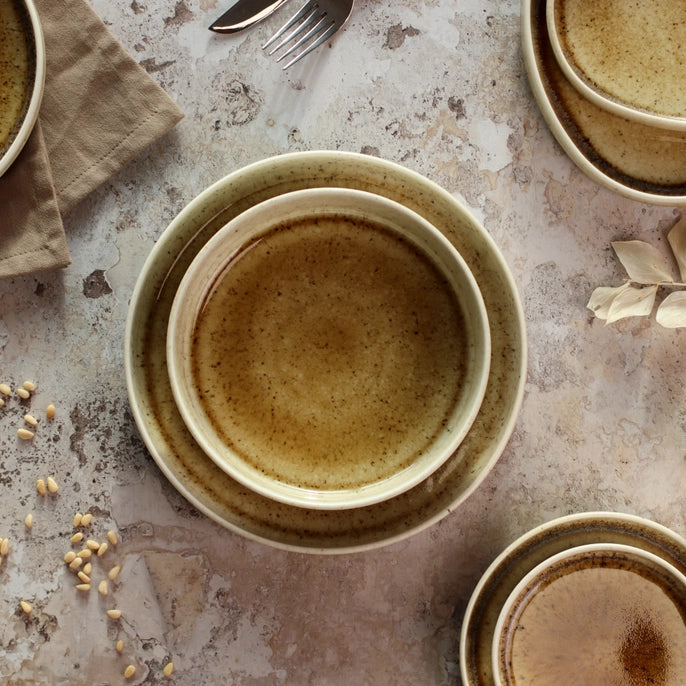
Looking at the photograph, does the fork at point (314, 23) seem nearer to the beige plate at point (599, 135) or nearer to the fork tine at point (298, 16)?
the fork tine at point (298, 16)

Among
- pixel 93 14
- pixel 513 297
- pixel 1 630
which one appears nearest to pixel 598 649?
pixel 513 297

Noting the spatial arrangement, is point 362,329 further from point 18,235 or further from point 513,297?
point 18,235

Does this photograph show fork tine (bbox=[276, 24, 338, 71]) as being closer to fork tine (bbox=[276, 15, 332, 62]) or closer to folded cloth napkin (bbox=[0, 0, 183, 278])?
fork tine (bbox=[276, 15, 332, 62])

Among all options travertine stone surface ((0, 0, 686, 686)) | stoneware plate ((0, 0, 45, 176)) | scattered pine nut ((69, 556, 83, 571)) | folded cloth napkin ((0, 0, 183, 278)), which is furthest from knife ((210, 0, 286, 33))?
scattered pine nut ((69, 556, 83, 571))

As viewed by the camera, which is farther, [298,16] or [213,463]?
[298,16]

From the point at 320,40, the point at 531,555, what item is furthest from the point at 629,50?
the point at 531,555

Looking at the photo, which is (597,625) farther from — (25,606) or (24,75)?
(24,75)
